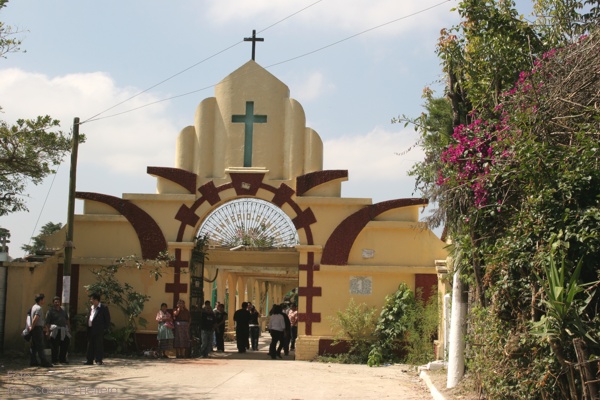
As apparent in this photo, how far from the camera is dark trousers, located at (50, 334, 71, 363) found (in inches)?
619

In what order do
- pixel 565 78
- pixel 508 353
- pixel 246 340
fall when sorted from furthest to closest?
1. pixel 246 340
2. pixel 565 78
3. pixel 508 353

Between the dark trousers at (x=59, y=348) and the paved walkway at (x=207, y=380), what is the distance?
0.35 meters

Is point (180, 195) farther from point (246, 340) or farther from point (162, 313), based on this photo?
point (246, 340)

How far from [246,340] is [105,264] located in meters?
4.72

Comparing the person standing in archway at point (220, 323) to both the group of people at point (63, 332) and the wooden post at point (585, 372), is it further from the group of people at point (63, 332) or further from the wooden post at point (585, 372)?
the wooden post at point (585, 372)

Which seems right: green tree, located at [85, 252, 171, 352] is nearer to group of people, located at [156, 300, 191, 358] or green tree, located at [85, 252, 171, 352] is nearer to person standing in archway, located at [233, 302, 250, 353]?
group of people, located at [156, 300, 191, 358]

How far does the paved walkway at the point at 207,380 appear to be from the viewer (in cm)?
1142

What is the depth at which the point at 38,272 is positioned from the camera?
17.9 metres

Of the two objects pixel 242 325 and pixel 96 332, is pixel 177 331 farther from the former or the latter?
pixel 242 325

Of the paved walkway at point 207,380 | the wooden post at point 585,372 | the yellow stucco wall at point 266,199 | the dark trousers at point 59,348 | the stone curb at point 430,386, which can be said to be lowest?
the paved walkway at point 207,380

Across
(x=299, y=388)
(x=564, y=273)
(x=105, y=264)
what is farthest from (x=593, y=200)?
(x=105, y=264)

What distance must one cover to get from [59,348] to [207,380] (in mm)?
4758

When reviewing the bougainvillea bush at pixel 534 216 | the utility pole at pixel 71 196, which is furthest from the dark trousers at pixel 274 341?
the bougainvillea bush at pixel 534 216

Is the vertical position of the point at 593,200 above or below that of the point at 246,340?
above
